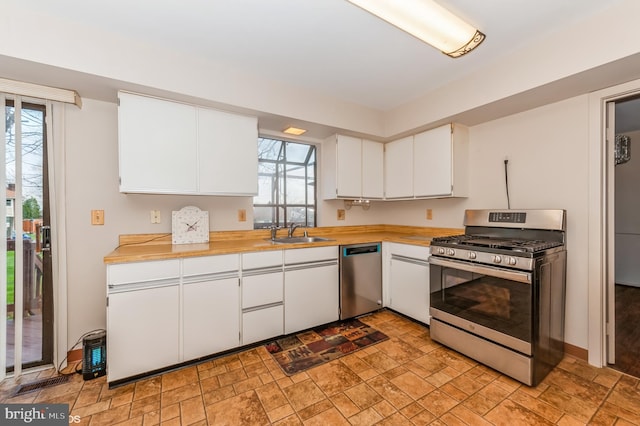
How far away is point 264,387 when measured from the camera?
189cm

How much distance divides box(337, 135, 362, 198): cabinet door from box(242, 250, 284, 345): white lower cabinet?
49.1 inches

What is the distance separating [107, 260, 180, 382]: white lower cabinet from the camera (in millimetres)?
1881

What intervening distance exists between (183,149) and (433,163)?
2540 millimetres

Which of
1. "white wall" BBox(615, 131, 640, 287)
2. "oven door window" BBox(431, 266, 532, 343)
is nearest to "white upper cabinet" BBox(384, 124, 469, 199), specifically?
"oven door window" BBox(431, 266, 532, 343)

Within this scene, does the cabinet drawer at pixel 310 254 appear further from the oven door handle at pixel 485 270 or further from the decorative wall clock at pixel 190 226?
the oven door handle at pixel 485 270

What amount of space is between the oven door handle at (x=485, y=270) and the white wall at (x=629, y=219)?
157 inches

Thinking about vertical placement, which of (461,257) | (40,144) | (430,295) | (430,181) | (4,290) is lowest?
(430,295)

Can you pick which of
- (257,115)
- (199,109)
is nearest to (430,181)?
(257,115)

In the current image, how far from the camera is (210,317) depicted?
86.4 inches

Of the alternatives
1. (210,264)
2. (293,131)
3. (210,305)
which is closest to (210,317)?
(210,305)

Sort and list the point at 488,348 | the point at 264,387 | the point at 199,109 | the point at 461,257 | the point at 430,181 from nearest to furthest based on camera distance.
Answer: the point at 264,387, the point at 488,348, the point at 461,257, the point at 199,109, the point at 430,181

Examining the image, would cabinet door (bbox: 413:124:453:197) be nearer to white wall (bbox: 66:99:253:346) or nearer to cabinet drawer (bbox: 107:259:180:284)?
cabinet drawer (bbox: 107:259:180:284)

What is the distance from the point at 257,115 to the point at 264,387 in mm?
2328

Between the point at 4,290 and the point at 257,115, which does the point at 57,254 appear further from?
the point at 257,115
